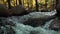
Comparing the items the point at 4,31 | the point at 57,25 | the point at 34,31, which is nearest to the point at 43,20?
the point at 57,25

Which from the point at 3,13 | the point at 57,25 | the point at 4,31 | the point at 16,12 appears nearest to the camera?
the point at 4,31

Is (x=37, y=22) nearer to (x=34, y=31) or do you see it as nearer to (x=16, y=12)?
(x=34, y=31)

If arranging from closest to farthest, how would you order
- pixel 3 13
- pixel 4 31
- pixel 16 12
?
pixel 4 31
pixel 3 13
pixel 16 12

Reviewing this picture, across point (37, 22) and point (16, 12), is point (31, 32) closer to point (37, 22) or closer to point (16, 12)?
point (37, 22)

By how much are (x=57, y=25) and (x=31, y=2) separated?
16041 millimetres

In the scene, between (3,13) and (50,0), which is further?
(50,0)

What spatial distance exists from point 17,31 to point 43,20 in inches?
112

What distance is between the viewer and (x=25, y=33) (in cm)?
843

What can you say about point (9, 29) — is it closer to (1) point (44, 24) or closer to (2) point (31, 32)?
(2) point (31, 32)

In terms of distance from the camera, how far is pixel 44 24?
10289 millimetres

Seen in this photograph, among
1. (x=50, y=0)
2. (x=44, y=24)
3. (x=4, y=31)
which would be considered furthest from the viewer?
(x=50, y=0)

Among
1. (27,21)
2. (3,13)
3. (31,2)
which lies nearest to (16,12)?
(3,13)

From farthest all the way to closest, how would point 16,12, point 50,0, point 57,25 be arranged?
point 50,0, point 16,12, point 57,25

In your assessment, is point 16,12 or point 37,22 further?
point 16,12
